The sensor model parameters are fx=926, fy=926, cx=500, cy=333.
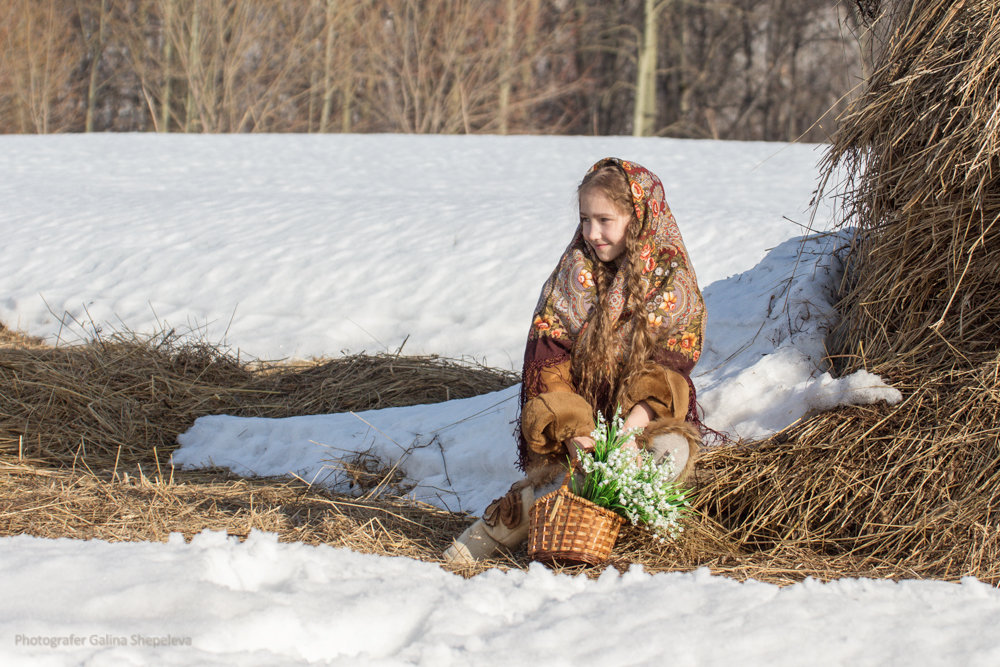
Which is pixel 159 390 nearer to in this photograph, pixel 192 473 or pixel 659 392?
pixel 192 473

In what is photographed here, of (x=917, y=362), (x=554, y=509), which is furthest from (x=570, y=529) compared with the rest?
(x=917, y=362)

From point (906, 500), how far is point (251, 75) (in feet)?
65.1

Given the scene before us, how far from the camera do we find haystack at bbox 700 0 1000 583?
2730mm

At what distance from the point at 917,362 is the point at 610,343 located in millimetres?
991

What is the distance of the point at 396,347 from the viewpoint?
5.83 metres

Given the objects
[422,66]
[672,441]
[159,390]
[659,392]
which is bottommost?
[159,390]

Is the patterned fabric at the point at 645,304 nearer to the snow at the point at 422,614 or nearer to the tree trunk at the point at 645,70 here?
the snow at the point at 422,614

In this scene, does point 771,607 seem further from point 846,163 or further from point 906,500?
point 846,163

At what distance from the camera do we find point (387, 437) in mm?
4051

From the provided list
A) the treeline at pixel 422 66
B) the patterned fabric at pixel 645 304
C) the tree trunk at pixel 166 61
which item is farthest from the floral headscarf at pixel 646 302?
the tree trunk at pixel 166 61

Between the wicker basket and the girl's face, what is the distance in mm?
821

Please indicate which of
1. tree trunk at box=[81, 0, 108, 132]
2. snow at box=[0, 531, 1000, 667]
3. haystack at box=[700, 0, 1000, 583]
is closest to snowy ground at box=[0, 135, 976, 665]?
snow at box=[0, 531, 1000, 667]

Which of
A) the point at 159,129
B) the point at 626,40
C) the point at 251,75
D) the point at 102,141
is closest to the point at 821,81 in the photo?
the point at 626,40

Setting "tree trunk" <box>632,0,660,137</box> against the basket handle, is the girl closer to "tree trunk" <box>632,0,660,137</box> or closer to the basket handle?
the basket handle
